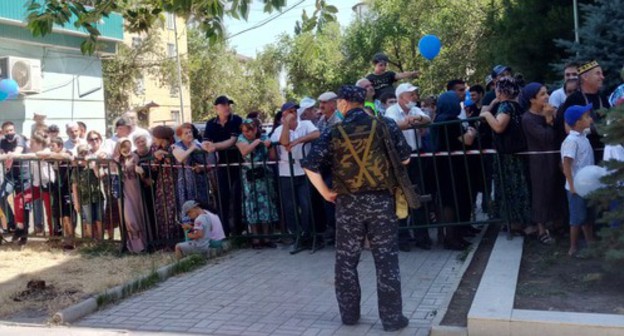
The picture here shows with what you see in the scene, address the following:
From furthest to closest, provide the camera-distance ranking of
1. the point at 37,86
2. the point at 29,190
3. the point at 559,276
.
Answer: the point at 37,86, the point at 29,190, the point at 559,276

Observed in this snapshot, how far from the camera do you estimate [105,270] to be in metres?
7.85

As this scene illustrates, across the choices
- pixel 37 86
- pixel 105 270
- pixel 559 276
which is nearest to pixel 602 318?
pixel 559 276

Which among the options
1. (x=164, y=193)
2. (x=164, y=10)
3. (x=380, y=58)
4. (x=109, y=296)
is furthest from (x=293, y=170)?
(x=109, y=296)

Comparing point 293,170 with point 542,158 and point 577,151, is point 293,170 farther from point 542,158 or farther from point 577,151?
point 577,151

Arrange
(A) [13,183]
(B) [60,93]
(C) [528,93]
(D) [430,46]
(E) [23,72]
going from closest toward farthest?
(C) [528,93] < (A) [13,183] < (D) [430,46] < (E) [23,72] < (B) [60,93]

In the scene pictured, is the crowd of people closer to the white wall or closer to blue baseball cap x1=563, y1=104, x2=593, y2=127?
blue baseball cap x1=563, y1=104, x2=593, y2=127

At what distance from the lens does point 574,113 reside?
654 cm

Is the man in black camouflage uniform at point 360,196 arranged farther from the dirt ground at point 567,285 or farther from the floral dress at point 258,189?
the floral dress at point 258,189

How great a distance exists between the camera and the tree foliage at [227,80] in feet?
157

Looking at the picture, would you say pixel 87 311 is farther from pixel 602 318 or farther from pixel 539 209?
pixel 539 209

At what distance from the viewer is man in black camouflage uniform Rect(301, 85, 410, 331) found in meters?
5.05

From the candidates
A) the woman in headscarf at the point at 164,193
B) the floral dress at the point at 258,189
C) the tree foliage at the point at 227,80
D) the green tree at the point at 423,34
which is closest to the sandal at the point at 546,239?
the floral dress at the point at 258,189

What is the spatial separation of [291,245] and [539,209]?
126 inches

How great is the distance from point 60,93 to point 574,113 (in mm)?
17266
